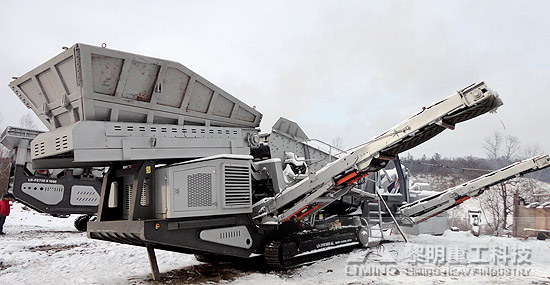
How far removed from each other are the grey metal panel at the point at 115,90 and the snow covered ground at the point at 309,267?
2.78m

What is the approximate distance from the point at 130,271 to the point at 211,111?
3.45m

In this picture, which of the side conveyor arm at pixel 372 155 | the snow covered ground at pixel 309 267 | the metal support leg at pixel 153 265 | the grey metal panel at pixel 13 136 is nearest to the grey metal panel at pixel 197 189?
the metal support leg at pixel 153 265

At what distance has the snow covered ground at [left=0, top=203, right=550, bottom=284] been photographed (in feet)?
22.5

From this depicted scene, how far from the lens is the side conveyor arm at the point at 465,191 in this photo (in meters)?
10.1

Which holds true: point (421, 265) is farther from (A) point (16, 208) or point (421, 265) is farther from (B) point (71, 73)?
(A) point (16, 208)

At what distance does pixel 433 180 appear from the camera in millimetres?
51094

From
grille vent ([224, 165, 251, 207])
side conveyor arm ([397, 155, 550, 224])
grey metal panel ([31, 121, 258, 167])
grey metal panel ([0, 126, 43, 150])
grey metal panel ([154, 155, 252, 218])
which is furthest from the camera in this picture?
grey metal panel ([0, 126, 43, 150])

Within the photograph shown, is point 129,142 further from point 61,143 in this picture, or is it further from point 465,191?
point 465,191

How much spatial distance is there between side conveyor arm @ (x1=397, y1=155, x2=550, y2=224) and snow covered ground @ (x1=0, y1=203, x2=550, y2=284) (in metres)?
1.51

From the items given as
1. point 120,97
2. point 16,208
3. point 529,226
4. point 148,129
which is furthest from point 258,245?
point 16,208

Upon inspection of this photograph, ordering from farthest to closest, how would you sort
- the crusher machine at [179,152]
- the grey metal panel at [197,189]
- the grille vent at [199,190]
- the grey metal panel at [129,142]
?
the grille vent at [199,190] → the grey metal panel at [197,189] → the crusher machine at [179,152] → the grey metal panel at [129,142]

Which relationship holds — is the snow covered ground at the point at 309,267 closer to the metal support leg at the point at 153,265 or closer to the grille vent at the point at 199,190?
the metal support leg at the point at 153,265

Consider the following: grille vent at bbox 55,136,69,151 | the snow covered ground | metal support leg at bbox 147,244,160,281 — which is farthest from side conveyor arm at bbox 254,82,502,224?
grille vent at bbox 55,136,69,151

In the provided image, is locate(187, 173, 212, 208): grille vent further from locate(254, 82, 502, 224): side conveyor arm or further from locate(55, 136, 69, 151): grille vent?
locate(55, 136, 69, 151): grille vent
